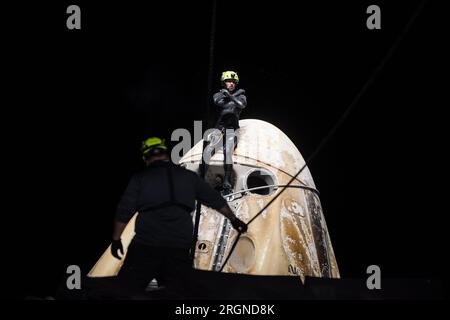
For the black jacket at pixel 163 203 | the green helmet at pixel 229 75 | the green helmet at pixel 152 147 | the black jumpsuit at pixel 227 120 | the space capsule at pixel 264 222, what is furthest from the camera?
the green helmet at pixel 229 75

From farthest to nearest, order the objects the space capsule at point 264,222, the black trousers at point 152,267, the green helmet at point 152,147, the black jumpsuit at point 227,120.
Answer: the black jumpsuit at point 227,120, the space capsule at point 264,222, the green helmet at point 152,147, the black trousers at point 152,267

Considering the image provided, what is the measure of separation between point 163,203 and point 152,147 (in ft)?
2.21

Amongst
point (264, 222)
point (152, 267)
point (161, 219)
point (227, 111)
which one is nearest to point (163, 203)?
point (161, 219)

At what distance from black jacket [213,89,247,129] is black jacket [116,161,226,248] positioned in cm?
447

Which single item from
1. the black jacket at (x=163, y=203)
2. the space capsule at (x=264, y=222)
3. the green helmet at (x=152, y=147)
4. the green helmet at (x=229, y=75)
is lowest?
the space capsule at (x=264, y=222)

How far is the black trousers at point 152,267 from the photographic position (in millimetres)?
4965

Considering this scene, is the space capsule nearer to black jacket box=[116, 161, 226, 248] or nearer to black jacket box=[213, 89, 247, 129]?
Answer: black jacket box=[213, 89, 247, 129]

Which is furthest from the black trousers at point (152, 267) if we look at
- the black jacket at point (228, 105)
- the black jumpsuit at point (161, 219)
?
the black jacket at point (228, 105)

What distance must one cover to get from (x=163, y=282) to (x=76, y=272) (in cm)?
163

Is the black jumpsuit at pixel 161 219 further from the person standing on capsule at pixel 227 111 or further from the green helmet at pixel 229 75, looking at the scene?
the green helmet at pixel 229 75

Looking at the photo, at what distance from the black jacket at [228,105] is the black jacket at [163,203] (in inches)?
176

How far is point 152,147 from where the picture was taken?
214 inches

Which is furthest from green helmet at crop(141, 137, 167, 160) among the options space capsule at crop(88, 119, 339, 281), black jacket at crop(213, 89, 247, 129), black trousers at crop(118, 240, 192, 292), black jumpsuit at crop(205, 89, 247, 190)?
black jacket at crop(213, 89, 247, 129)

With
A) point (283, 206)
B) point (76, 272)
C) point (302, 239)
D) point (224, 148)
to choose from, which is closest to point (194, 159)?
point (224, 148)
